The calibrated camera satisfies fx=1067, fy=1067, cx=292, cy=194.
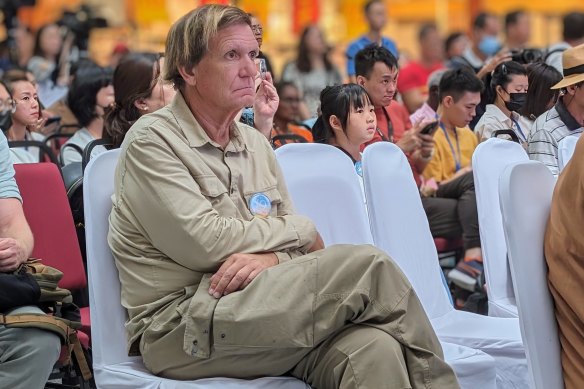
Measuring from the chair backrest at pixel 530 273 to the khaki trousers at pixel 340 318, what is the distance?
0.70 feet

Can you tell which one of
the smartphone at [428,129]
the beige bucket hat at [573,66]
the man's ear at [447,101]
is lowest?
the smartphone at [428,129]

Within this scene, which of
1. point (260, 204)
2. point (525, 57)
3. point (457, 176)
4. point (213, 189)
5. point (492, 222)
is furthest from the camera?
point (457, 176)

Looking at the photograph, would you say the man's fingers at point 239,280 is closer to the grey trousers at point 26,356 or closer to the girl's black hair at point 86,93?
the grey trousers at point 26,356

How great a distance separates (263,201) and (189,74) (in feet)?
1.24

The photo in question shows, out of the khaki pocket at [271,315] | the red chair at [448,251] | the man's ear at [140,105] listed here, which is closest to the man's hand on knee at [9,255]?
the khaki pocket at [271,315]

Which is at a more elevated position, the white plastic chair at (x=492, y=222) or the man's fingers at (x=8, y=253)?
the man's fingers at (x=8, y=253)

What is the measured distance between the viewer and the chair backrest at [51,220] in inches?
126

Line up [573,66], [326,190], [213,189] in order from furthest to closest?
[573,66] < [326,190] < [213,189]

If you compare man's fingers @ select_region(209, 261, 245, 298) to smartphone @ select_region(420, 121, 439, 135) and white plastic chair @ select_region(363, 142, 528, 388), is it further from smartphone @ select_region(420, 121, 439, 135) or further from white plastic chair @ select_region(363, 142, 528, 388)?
smartphone @ select_region(420, 121, 439, 135)

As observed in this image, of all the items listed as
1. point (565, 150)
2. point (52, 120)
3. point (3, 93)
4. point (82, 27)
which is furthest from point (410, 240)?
point (82, 27)

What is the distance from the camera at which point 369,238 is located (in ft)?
10.7

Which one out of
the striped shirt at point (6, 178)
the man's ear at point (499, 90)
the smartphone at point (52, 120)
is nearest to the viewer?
the striped shirt at point (6, 178)

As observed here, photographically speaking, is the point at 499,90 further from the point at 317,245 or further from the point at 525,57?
the point at 317,245

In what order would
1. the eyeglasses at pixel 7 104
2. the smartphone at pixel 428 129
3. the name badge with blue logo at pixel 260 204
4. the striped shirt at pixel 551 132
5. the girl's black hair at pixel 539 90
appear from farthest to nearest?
the smartphone at pixel 428 129, the eyeglasses at pixel 7 104, the girl's black hair at pixel 539 90, the striped shirt at pixel 551 132, the name badge with blue logo at pixel 260 204
